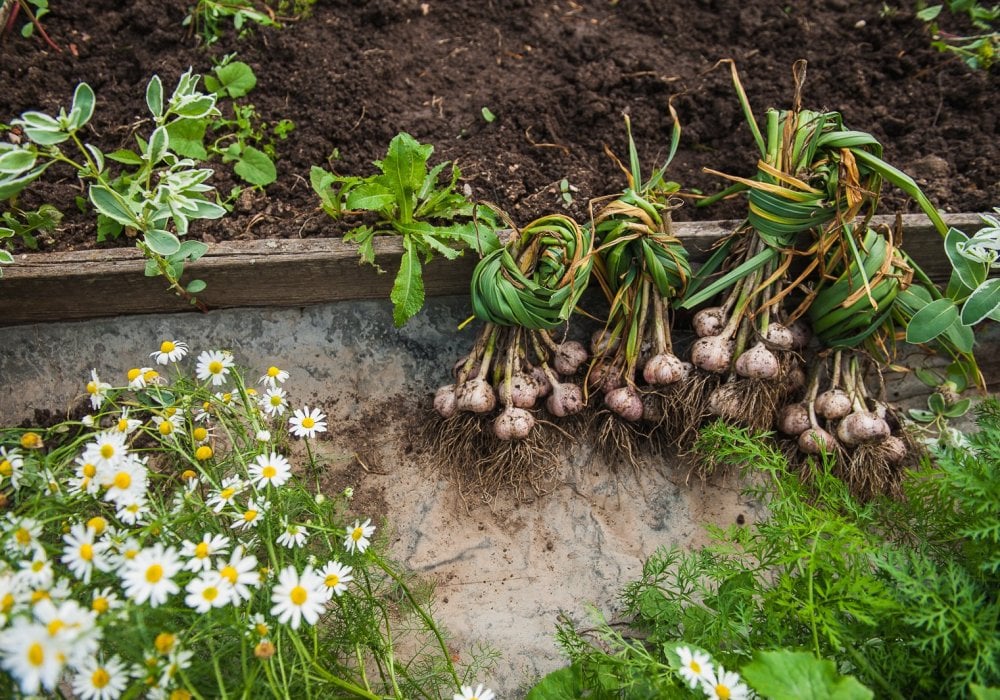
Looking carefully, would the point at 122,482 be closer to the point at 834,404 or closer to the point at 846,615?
the point at 846,615

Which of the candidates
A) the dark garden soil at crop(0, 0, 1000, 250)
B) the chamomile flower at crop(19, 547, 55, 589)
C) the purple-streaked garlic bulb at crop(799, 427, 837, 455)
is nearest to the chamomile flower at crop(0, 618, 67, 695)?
the chamomile flower at crop(19, 547, 55, 589)

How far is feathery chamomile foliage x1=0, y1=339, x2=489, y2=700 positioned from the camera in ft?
3.26

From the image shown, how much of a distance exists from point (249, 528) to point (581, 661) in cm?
70

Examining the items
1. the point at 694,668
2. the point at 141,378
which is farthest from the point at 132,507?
the point at 694,668

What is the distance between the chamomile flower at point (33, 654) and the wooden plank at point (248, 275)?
1.08 meters

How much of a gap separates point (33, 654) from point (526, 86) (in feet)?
6.10

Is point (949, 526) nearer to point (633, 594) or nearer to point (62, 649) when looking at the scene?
point (633, 594)

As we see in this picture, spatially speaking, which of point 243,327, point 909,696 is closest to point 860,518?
point 909,696

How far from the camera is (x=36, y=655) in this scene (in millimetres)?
868

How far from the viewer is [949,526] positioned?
54.2 inches

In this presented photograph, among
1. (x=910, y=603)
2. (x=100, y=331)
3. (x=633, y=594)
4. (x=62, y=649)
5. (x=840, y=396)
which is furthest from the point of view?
(x=100, y=331)

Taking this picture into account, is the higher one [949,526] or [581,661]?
[949,526]

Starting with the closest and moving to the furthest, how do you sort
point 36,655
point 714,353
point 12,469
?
point 36,655 < point 12,469 < point 714,353

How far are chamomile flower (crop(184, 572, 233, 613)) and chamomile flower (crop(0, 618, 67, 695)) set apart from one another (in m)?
0.19
